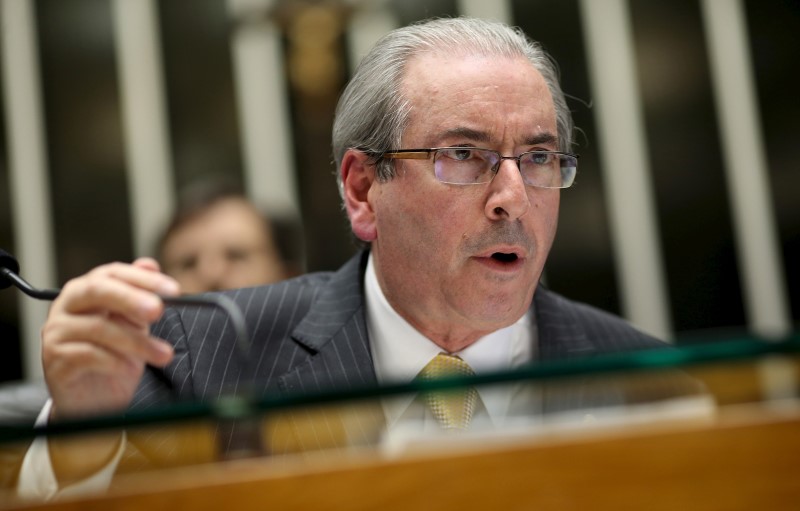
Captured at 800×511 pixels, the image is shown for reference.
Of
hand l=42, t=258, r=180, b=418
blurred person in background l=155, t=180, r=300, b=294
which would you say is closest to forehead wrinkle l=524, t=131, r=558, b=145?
hand l=42, t=258, r=180, b=418

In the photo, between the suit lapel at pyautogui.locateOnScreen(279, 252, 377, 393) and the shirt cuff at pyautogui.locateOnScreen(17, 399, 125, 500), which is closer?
the shirt cuff at pyautogui.locateOnScreen(17, 399, 125, 500)

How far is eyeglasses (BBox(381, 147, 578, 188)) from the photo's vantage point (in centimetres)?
150

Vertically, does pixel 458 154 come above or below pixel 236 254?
above

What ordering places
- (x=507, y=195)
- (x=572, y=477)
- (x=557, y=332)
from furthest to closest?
1. (x=557, y=332)
2. (x=507, y=195)
3. (x=572, y=477)

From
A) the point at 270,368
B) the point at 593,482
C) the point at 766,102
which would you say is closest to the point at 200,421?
the point at 593,482

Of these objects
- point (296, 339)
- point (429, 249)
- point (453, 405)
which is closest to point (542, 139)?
point (429, 249)

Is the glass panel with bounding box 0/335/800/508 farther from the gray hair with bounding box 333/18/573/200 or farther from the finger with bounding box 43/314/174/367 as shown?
the gray hair with bounding box 333/18/573/200

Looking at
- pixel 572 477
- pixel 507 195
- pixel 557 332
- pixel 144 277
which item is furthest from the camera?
pixel 557 332

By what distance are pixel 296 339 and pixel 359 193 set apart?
1.03 feet

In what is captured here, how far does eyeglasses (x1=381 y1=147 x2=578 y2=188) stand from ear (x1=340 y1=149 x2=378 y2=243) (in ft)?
0.35

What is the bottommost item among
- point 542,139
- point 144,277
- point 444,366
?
point 444,366

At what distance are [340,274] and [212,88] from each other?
2.80 m

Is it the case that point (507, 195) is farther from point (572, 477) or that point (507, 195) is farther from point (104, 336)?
point (572, 477)

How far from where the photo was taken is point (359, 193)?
170 cm
